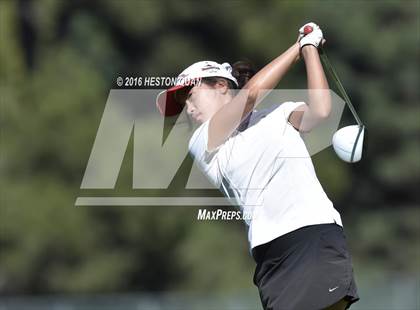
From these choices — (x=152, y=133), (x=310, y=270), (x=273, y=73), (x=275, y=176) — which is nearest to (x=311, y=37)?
(x=273, y=73)

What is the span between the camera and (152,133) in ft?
72.3

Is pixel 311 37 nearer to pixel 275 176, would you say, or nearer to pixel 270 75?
pixel 270 75

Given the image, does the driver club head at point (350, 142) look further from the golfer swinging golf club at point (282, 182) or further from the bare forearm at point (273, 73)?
the bare forearm at point (273, 73)

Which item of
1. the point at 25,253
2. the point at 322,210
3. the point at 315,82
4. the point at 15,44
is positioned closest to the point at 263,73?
the point at 315,82

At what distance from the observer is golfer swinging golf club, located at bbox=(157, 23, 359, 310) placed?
17.5 ft

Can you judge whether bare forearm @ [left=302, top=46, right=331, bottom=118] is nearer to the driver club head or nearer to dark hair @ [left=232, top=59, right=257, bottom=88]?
the driver club head

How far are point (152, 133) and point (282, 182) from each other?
1665 centimetres

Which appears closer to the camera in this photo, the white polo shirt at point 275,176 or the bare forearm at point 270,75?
the bare forearm at point 270,75

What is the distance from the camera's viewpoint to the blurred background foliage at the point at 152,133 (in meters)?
24.2

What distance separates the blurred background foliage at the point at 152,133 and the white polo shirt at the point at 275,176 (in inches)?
635

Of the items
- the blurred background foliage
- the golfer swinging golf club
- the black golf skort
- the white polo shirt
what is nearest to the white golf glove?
the golfer swinging golf club

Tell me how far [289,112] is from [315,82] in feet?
1.13

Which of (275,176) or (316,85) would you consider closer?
(316,85)

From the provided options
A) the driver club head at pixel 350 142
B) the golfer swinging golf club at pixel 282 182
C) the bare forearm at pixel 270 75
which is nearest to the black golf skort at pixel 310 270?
the golfer swinging golf club at pixel 282 182
